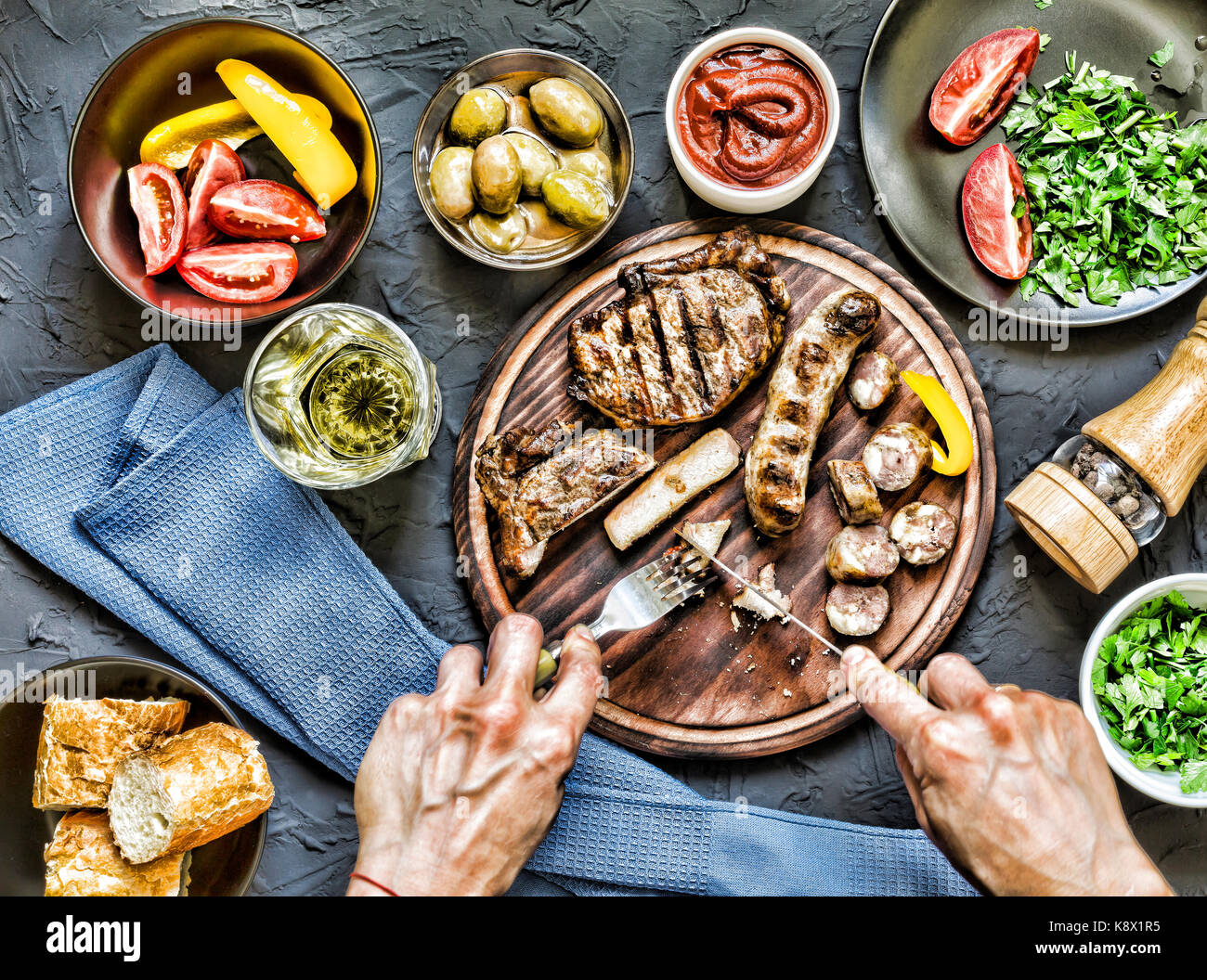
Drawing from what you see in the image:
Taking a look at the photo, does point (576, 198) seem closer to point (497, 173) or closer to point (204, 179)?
point (497, 173)

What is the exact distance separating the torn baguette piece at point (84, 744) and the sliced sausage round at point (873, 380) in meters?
2.64

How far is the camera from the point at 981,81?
315cm

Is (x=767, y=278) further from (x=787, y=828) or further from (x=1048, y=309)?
(x=787, y=828)

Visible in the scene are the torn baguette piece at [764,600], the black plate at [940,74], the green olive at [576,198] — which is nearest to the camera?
the green olive at [576,198]

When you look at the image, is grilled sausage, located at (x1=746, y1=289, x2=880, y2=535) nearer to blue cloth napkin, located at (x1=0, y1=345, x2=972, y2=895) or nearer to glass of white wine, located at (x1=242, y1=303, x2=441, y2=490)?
blue cloth napkin, located at (x1=0, y1=345, x2=972, y2=895)

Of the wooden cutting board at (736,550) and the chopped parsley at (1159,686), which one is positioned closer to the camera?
the chopped parsley at (1159,686)

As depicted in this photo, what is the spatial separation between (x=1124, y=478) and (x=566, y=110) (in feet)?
7.68

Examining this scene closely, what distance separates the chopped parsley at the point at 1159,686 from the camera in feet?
9.75

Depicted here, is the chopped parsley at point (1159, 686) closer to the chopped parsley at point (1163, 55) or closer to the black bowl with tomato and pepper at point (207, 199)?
the chopped parsley at point (1163, 55)

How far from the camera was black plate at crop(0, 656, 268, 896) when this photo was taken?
2.85 metres

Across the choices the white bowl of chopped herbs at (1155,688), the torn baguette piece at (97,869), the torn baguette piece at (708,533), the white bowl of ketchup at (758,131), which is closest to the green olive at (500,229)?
the white bowl of ketchup at (758,131)

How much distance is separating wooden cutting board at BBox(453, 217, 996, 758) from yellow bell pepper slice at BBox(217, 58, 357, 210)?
0.82 metres
